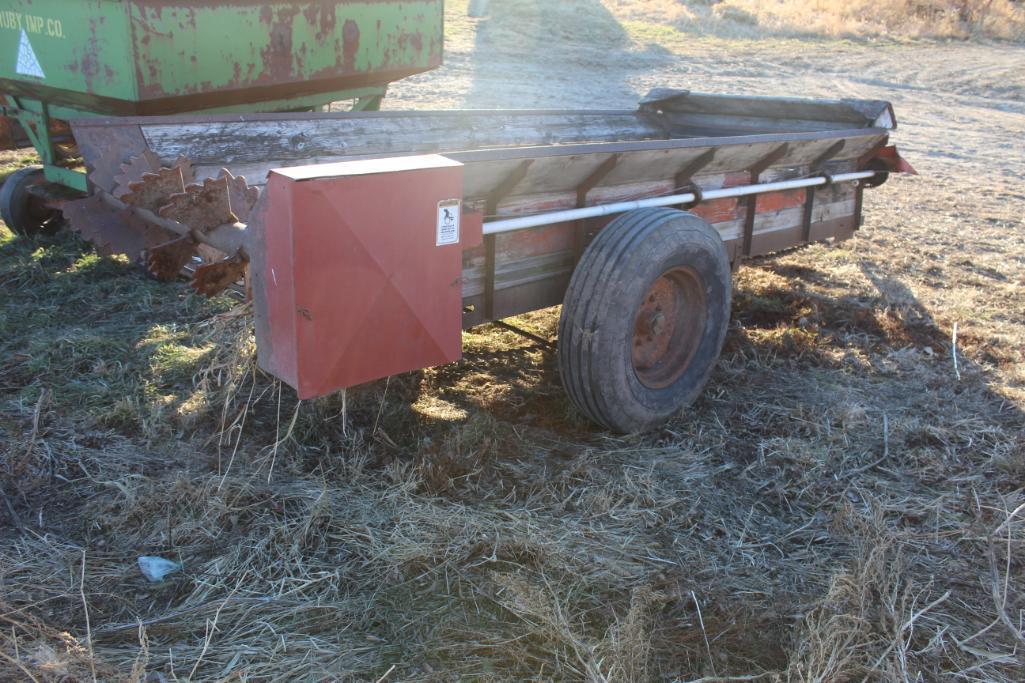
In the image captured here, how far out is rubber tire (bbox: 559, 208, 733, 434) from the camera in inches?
126

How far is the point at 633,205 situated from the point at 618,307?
0.61m

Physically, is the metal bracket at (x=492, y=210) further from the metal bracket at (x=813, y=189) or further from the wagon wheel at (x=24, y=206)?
the wagon wheel at (x=24, y=206)

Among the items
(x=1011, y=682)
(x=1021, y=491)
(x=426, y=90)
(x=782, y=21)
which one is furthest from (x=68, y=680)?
(x=782, y=21)

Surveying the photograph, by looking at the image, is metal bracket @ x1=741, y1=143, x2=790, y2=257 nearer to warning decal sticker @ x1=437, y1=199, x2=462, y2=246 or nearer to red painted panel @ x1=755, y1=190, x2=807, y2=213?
red painted panel @ x1=755, y1=190, x2=807, y2=213

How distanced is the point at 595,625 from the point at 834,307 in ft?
10.8

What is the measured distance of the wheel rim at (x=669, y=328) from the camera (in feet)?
11.8

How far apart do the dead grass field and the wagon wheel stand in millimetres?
827

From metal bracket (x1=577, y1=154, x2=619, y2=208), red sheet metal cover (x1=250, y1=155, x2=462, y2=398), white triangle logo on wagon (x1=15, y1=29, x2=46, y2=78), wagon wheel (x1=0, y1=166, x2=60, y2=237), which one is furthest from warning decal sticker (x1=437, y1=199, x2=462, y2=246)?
wagon wheel (x1=0, y1=166, x2=60, y2=237)

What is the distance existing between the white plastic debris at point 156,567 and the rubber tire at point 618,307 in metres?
1.51

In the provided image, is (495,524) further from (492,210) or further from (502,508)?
(492,210)

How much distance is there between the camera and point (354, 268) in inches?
97.5

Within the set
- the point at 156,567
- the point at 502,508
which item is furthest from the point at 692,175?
the point at 156,567

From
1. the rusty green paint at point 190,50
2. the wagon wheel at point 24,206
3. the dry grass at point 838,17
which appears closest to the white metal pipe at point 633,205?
the rusty green paint at point 190,50

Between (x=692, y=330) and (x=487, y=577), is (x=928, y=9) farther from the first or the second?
(x=487, y=577)
